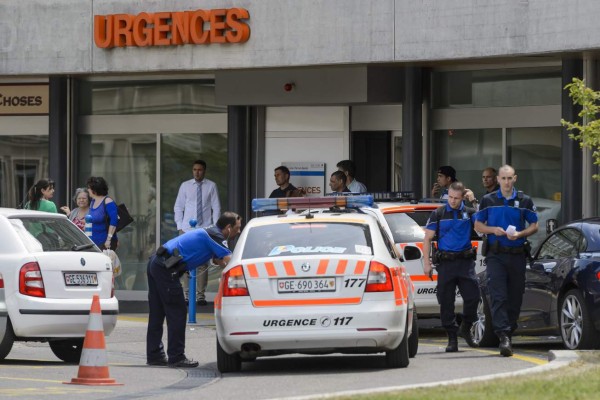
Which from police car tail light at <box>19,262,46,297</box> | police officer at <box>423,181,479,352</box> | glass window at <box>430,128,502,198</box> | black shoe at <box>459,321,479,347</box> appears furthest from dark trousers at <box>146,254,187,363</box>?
glass window at <box>430,128,502,198</box>

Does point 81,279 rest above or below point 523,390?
above

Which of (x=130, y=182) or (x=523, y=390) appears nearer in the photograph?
(x=523, y=390)

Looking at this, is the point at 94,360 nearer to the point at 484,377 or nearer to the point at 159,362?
the point at 159,362

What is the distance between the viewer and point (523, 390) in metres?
11.4

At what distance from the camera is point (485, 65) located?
23984mm

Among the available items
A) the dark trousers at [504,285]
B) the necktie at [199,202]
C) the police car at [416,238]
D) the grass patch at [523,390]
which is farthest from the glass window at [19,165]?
the grass patch at [523,390]

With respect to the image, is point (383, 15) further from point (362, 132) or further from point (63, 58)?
point (63, 58)

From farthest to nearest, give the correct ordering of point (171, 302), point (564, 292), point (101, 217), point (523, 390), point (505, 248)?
point (101, 217) < point (564, 292) < point (505, 248) < point (171, 302) < point (523, 390)

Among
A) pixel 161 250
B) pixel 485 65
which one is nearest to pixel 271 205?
pixel 161 250

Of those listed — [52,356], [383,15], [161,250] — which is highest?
[383,15]

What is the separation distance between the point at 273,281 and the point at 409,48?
893cm

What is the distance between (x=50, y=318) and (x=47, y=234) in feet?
3.41

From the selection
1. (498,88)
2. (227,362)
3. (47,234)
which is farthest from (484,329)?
(498,88)

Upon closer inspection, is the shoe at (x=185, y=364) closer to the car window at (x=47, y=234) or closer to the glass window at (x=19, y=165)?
the car window at (x=47, y=234)
